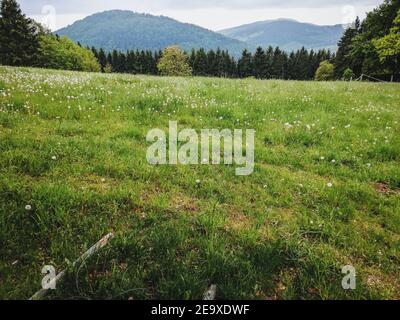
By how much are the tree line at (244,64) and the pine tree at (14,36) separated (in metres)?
39.1

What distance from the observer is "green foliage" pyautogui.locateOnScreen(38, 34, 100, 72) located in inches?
3105

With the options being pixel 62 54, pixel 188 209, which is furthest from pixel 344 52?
pixel 188 209

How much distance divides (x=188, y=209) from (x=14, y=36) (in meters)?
66.9

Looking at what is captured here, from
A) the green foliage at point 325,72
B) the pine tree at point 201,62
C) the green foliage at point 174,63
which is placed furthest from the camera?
the pine tree at point 201,62

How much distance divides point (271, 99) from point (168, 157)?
22.3 feet

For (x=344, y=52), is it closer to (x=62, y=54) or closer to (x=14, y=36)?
(x=14, y=36)

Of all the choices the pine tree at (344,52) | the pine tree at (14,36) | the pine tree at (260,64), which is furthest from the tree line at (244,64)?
the pine tree at (14,36)

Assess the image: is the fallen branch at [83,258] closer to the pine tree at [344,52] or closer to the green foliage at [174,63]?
the pine tree at [344,52]

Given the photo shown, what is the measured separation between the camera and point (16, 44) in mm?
56781

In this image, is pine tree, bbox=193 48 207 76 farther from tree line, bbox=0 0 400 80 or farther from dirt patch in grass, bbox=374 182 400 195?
dirt patch in grass, bbox=374 182 400 195

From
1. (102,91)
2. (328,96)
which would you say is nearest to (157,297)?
(102,91)

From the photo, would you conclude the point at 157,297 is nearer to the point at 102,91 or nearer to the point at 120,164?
the point at 120,164

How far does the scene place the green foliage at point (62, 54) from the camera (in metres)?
78.9

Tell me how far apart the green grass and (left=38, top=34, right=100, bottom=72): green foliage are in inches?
3179
